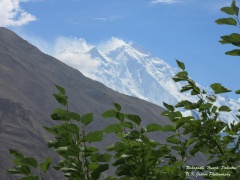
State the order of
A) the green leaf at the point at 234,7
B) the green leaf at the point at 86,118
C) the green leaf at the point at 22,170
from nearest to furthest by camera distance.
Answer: the green leaf at the point at 86,118 → the green leaf at the point at 22,170 → the green leaf at the point at 234,7

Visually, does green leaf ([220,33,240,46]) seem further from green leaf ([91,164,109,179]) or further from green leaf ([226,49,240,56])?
green leaf ([91,164,109,179])

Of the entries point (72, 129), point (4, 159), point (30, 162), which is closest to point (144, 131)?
point (72, 129)

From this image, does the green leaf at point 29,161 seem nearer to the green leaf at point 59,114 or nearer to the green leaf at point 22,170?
the green leaf at point 22,170

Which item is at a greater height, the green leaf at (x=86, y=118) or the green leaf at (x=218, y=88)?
the green leaf at (x=218, y=88)

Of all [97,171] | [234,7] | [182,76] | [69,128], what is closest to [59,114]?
[69,128]

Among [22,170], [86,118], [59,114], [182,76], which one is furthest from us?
[182,76]

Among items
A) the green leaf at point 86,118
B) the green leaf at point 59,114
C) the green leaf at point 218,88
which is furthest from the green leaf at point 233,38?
the green leaf at point 59,114

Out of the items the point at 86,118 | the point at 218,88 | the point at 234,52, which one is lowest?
the point at 86,118

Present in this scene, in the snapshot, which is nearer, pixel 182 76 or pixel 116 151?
pixel 116 151

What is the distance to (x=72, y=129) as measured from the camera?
266cm

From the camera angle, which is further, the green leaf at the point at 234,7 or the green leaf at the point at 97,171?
the green leaf at the point at 234,7

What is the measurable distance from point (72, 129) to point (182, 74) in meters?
1.30

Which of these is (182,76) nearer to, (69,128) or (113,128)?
(113,128)

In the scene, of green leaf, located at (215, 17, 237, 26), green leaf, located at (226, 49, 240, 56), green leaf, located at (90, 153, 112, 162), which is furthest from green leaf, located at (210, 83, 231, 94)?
green leaf, located at (90, 153, 112, 162)
